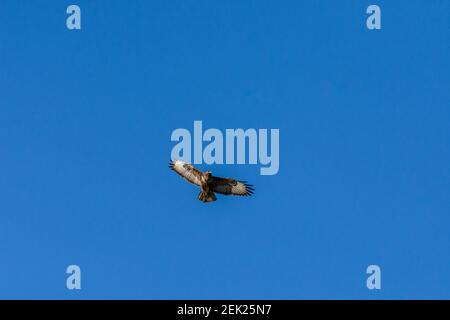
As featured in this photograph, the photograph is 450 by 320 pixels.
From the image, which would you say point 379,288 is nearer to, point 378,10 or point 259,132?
point 259,132

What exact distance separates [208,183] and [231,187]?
380 millimetres

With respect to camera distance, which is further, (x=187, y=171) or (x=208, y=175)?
(x=187, y=171)

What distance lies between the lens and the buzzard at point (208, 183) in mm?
11414

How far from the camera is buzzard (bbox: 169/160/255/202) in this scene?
449 inches

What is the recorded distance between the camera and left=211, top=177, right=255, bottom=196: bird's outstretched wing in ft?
37.7

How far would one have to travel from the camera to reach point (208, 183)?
1144cm

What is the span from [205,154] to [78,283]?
2.77 m

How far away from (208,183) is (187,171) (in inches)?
15.3

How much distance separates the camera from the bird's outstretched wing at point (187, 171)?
1146 cm

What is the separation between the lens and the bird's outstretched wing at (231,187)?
37.7 ft

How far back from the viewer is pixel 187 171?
11555 mm

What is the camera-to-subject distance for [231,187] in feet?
38.0

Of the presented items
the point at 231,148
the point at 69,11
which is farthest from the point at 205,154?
the point at 69,11
